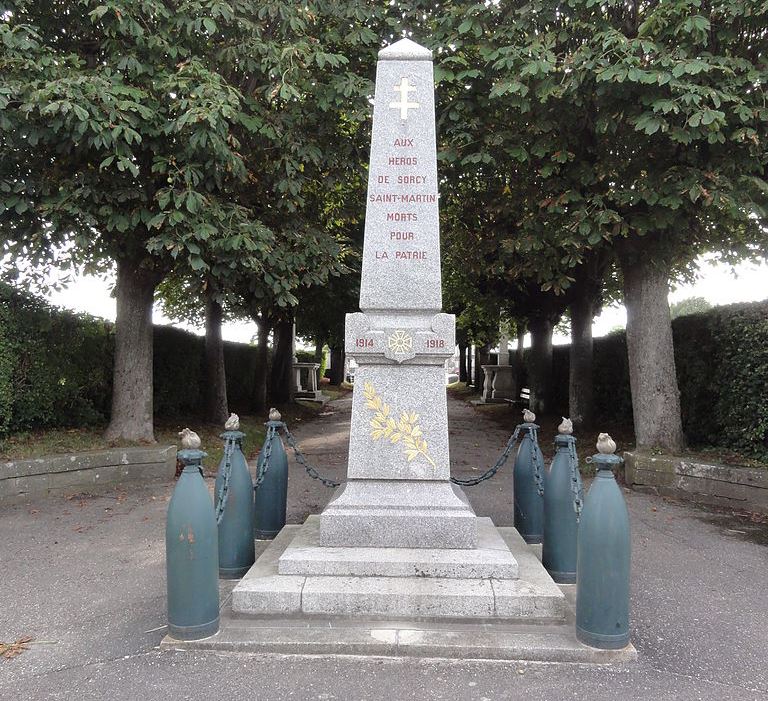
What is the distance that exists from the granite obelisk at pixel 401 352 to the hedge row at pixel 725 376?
5.43 meters

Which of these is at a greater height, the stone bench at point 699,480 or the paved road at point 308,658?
the stone bench at point 699,480

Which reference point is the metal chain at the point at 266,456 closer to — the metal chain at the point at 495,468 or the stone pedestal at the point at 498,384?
the metal chain at the point at 495,468

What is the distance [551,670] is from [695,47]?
7.83 m

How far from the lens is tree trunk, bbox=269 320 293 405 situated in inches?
788

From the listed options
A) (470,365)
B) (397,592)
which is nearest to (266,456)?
(397,592)

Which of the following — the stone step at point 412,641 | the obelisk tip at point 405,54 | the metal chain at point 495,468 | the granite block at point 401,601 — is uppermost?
the obelisk tip at point 405,54

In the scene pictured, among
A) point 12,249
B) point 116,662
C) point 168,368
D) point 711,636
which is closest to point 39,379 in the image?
point 12,249

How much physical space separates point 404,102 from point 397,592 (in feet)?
12.1

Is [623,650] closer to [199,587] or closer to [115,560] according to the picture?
[199,587]

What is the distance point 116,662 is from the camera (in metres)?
3.52

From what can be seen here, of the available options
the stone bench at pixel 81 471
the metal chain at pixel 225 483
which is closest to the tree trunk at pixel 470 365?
the stone bench at pixel 81 471

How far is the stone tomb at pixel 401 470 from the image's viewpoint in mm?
3928

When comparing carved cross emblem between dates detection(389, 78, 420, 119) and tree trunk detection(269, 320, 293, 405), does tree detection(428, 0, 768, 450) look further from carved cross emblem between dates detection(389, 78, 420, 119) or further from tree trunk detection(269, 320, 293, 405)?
tree trunk detection(269, 320, 293, 405)

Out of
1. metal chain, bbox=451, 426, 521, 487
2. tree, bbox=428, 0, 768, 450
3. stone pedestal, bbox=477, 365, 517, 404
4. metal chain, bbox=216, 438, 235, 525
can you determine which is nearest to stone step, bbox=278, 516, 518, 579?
metal chain, bbox=216, 438, 235, 525
